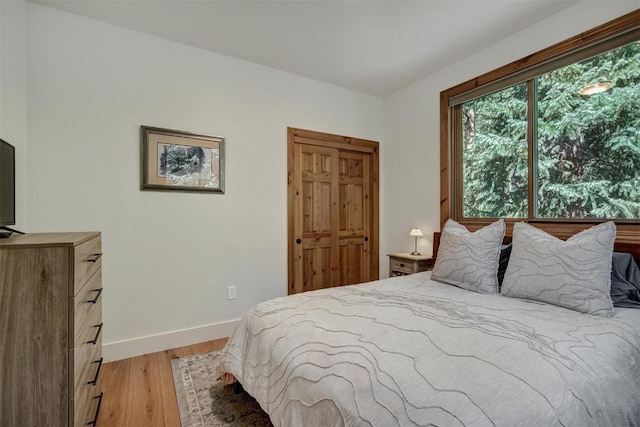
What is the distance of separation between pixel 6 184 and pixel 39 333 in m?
0.89

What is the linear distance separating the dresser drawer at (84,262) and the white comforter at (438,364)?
83 cm

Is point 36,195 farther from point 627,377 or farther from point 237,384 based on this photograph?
point 627,377

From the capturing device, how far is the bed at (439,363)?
0.92 m

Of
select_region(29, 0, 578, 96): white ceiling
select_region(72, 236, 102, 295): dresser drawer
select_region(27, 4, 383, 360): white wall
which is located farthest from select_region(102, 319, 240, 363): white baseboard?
select_region(29, 0, 578, 96): white ceiling

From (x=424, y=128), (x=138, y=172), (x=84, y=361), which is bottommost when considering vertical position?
(x=84, y=361)

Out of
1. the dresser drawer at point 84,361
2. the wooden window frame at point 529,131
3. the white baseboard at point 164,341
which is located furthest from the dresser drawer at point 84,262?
the wooden window frame at point 529,131

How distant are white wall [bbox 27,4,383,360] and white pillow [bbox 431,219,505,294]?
1.65m

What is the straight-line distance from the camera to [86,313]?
1.42 m

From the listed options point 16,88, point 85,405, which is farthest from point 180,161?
point 85,405

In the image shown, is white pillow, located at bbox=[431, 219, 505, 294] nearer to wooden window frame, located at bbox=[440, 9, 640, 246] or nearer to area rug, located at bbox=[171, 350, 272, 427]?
wooden window frame, located at bbox=[440, 9, 640, 246]

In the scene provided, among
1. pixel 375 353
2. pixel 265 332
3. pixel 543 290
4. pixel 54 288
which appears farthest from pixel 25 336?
pixel 543 290

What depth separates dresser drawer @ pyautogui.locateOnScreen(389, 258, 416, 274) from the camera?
10.4ft

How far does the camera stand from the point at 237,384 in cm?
193

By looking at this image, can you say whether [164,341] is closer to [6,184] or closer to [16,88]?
[6,184]
